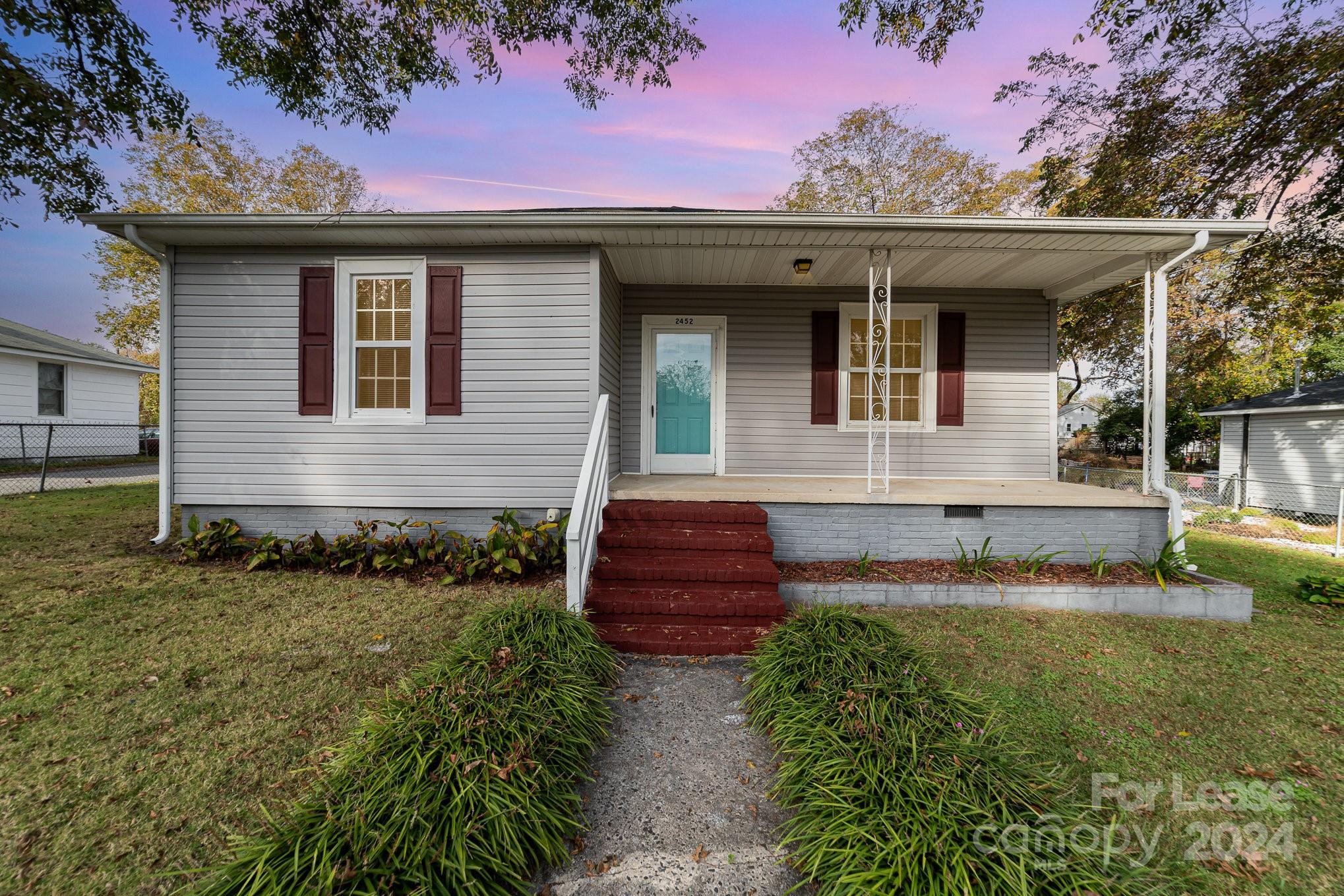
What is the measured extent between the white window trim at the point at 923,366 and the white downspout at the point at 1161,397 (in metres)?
1.87

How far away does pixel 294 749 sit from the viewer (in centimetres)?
213

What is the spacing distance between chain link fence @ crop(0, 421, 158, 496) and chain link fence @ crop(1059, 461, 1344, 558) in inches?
646

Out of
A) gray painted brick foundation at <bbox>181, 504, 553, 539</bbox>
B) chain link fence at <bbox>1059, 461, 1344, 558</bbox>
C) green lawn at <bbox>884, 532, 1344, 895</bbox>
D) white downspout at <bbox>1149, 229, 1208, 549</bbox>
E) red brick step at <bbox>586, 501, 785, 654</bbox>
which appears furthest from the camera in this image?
chain link fence at <bbox>1059, 461, 1344, 558</bbox>

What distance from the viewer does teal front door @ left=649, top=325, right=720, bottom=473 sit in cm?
587

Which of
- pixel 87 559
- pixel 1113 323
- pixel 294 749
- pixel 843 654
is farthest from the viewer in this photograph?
pixel 1113 323

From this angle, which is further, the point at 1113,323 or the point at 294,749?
the point at 1113,323

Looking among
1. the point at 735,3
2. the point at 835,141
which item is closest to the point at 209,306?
the point at 735,3

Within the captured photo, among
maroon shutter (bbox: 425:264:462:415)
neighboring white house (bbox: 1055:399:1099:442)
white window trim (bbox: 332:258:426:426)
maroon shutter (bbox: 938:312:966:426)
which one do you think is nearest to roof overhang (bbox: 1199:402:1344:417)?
maroon shutter (bbox: 938:312:966:426)

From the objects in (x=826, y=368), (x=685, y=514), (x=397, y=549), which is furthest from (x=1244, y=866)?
(x=397, y=549)

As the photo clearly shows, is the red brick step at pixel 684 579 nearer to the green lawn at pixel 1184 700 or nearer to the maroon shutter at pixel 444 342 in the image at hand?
the green lawn at pixel 1184 700

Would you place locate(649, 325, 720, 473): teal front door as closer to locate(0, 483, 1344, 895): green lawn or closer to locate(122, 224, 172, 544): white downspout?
locate(0, 483, 1344, 895): green lawn

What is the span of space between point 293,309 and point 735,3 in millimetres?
6878

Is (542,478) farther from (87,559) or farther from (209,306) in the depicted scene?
(87,559)

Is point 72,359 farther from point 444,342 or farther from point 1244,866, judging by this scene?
point 1244,866
